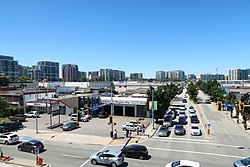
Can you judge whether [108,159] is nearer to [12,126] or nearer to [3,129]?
[3,129]

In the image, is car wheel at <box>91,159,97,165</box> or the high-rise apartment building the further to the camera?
the high-rise apartment building

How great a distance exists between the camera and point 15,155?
2625cm

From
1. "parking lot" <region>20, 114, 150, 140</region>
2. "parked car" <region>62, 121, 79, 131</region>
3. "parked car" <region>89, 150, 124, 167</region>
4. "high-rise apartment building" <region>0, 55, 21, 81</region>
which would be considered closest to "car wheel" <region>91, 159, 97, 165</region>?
"parked car" <region>89, 150, 124, 167</region>

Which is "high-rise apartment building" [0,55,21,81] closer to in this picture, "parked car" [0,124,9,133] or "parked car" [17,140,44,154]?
"parked car" [0,124,9,133]

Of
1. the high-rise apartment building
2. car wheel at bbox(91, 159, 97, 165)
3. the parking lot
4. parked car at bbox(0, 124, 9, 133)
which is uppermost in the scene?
the high-rise apartment building

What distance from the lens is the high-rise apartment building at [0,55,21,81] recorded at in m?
183

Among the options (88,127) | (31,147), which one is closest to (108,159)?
(31,147)

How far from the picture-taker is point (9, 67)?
188 metres

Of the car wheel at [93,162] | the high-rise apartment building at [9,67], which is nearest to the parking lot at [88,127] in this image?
the car wheel at [93,162]

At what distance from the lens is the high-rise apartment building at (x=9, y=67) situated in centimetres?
18281

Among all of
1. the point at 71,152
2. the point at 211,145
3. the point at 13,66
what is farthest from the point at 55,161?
the point at 13,66

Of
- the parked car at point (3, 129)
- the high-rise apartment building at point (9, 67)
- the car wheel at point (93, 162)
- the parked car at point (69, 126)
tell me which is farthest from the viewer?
the high-rise apartment building at point (9, 67)

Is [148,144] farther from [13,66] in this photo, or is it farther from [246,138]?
[13,66]

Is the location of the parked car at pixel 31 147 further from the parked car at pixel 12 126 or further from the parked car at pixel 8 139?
the parked car at pixel 12 126
